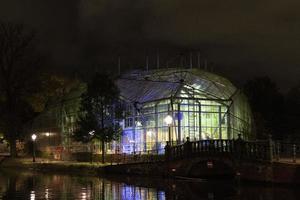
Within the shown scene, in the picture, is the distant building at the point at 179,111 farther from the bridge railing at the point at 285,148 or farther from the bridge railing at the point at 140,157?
the bridge railing at the point at 285,148

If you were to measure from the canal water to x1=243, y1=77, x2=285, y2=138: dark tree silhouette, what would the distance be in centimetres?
2961

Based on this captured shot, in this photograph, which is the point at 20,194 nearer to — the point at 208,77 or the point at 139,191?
the point at 139,191

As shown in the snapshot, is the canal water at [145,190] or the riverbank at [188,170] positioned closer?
the canal water at [145,190]

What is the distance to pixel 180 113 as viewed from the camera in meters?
50.2

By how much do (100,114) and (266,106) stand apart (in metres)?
27.7

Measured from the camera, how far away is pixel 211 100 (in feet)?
169

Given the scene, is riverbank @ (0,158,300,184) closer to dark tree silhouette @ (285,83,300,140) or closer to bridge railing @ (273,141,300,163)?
bridge railing @ (273,141,300,163)

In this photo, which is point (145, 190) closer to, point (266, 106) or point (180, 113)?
Result: point (180, 113)

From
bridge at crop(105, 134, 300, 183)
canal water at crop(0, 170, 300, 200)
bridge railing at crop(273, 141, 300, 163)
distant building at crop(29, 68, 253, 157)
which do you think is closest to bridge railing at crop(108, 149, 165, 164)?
bridge at crop(105, 134, 300, 183)

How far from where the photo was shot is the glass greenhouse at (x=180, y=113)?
50.2m

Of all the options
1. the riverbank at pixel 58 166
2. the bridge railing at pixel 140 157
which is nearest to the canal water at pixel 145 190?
the bridge railing at pixel 140 157

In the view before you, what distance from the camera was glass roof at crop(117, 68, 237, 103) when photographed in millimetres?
51709

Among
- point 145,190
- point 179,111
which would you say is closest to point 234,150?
point 145,190

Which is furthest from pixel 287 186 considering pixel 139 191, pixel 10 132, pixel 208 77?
pixel 10 132
